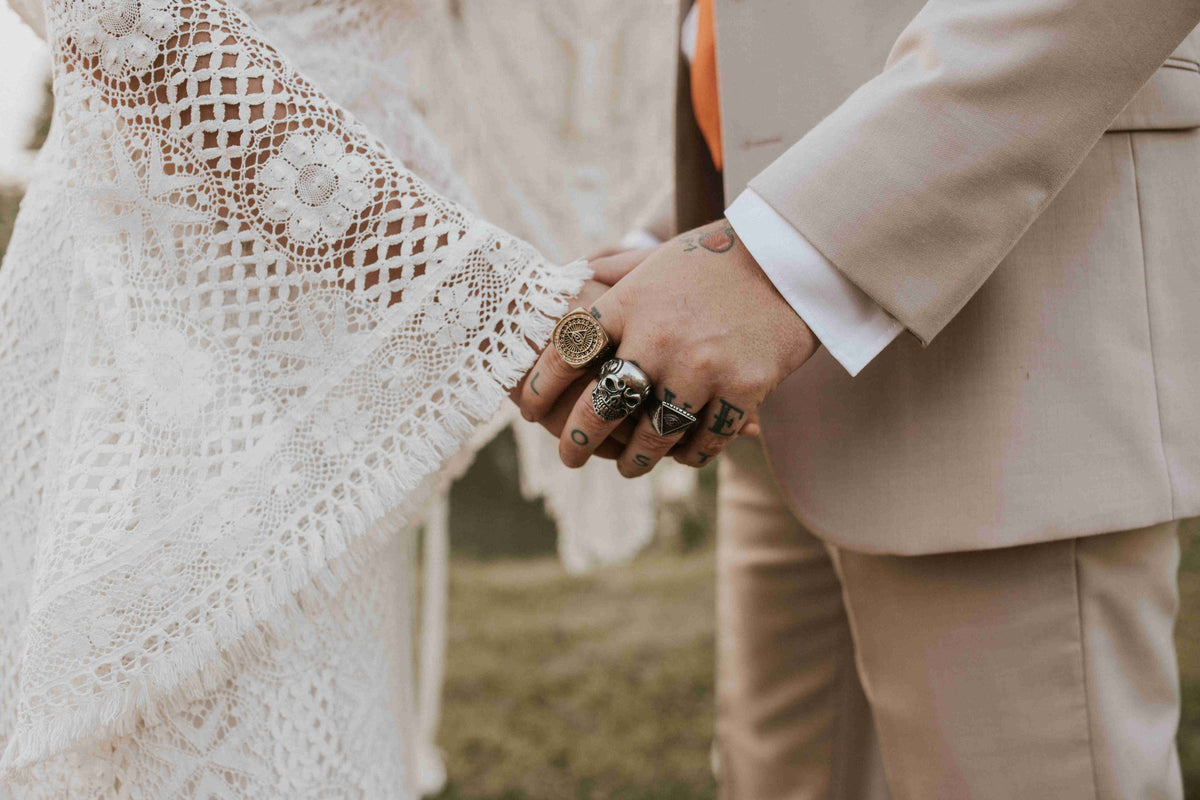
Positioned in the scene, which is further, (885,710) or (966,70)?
(885,710)

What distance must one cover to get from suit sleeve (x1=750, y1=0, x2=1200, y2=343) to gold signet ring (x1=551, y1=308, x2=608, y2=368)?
0.55ft

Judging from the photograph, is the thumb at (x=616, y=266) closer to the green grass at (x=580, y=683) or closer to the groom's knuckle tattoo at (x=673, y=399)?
the groom's knuckle tattoo at (x=673, y=399)

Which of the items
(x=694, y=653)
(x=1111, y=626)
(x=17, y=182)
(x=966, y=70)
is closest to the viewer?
(x=966, y=70)

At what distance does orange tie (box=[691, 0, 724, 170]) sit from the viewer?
0.88m

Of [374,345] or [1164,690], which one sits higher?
[374,345]

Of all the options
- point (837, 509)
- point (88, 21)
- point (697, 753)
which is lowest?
point (697, 753)

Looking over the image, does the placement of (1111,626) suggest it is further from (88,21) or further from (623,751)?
(623,751)

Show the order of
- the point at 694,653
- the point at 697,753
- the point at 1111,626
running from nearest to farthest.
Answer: the point at 1111,626 → the point at 697,753 → the point at 694,653

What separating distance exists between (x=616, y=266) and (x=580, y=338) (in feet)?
0.43

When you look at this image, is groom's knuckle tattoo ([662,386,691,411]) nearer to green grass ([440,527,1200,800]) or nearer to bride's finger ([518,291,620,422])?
bride's finger ([518,291,620,422])

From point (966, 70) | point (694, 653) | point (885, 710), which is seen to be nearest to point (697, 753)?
point (694, 653)

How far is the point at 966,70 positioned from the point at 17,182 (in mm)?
2218

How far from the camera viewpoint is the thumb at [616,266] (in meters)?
0.73

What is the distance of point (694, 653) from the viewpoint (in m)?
2.81
